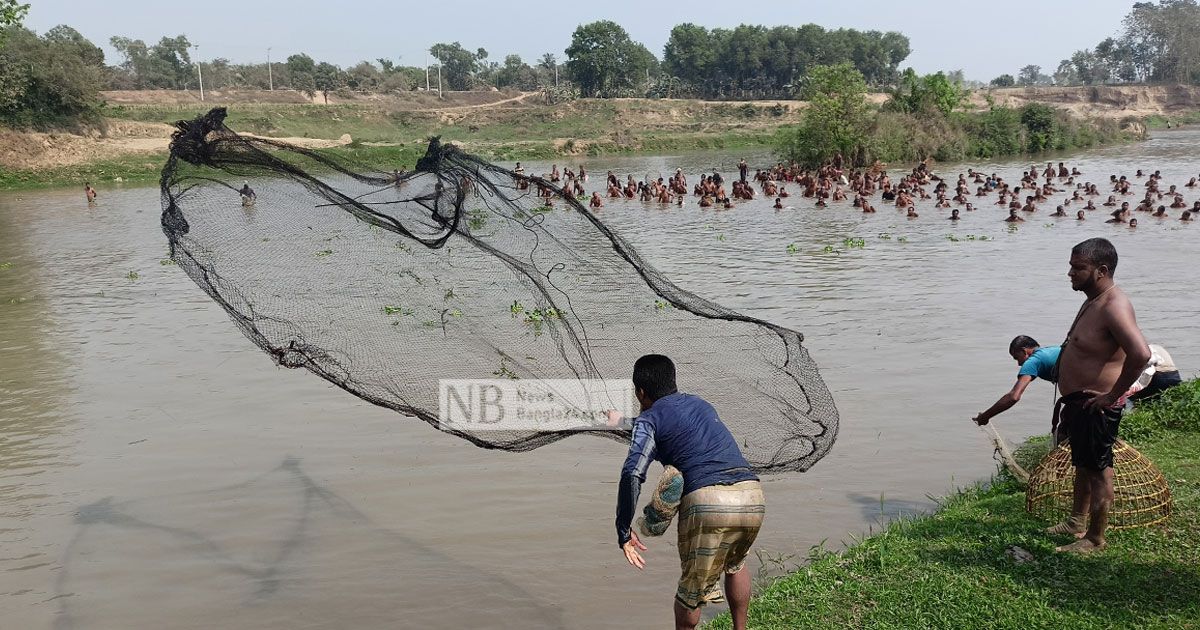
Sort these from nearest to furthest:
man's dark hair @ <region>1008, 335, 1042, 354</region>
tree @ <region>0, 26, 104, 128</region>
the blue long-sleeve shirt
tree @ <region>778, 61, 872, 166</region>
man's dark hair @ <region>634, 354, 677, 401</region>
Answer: the blue long-sleeve shirt
man's dark hair @ <region>634, 354, 677, 401</region>
man's dark hair @ <region>1008, 335, 1042, 354</region>
tree @ <region>778, 61, 872, 166</region>
tree @ <region>0, 26, 104, 128</region>

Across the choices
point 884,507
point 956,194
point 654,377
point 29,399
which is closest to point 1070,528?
point 884,507

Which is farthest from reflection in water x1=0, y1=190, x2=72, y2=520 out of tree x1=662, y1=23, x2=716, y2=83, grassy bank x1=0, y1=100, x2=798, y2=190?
tree x1=662, y1=23, x2=716, y2=83

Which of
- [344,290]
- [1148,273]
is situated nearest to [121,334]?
[344,290]

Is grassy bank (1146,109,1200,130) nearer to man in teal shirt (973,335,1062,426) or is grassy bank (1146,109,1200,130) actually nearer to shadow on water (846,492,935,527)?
shadow on water (846,492,935,527)

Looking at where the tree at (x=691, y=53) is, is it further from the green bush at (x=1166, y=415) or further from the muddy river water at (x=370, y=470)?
the green bush at (x=1166, y=415)

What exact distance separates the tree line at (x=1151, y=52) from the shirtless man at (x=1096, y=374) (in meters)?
115

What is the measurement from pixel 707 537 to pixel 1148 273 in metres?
13.0

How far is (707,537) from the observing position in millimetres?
3455

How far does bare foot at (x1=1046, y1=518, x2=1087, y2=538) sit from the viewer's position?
448 cm

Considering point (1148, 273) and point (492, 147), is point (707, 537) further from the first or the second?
point (492, 147)

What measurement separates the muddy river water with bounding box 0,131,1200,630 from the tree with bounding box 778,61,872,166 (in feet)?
74.2

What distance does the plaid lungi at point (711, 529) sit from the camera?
343 centimetres

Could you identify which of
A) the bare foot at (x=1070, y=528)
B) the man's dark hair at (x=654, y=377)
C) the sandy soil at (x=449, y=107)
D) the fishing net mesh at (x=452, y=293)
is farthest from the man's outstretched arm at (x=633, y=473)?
the sandy soil at (x=449, y=107)

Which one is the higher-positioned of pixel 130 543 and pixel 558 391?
pixel 558 391
